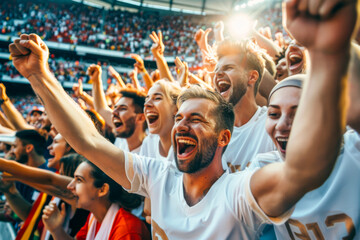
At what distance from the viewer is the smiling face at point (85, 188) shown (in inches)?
94.7

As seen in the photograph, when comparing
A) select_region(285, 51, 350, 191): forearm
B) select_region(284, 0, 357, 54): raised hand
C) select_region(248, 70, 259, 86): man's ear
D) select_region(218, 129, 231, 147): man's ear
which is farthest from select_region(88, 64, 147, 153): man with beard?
select_region(284, 0, 357, 54): raised hand

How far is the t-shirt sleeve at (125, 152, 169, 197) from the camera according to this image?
1.68 metres

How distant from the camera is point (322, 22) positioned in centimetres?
74

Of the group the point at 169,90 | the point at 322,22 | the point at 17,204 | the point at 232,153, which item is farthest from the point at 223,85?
the point at 17,204

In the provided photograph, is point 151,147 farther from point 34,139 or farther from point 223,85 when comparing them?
point 34,139

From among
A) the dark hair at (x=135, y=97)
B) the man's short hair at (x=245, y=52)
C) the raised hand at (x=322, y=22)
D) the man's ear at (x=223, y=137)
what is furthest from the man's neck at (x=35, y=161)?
the raised hand at (x=322, y=22)

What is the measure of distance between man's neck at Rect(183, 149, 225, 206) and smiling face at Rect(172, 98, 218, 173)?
0.04 metres

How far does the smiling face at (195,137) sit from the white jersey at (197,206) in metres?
0.16

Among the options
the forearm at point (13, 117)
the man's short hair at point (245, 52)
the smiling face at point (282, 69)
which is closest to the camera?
the man's short hair at point (245, 52)

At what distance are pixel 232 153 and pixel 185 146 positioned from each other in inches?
26.5

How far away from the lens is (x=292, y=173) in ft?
3.02

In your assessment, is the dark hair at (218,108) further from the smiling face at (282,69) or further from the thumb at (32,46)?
the smiling face at (282,69)

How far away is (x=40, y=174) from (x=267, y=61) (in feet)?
9.16

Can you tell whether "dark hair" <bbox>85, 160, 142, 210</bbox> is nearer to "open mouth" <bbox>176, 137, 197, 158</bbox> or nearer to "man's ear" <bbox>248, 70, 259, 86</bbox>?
"open mouth" <bbox>176, 137, 197, 158</bbox>
